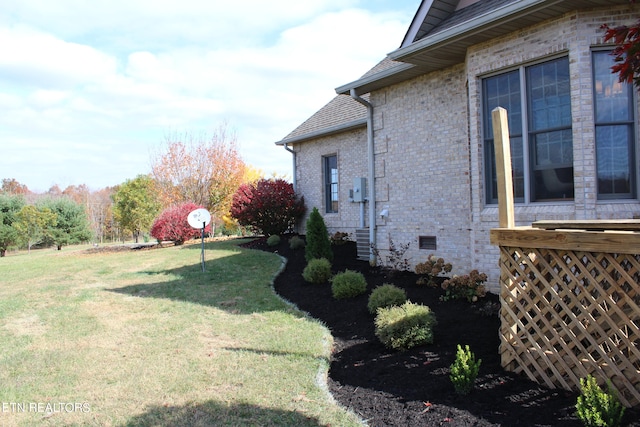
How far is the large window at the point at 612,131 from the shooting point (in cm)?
564

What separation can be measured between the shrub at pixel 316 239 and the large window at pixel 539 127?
14.1 ft

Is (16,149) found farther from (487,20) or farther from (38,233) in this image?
(487,20)

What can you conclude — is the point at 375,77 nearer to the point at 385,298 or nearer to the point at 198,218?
the point at 385,298

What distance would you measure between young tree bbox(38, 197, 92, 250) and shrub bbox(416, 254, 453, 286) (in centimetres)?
2261

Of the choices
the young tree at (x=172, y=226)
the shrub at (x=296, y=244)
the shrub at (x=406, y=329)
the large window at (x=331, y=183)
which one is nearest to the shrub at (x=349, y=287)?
the shrub at (x=406, y=329)

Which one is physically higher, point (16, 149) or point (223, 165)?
point (16, 149)

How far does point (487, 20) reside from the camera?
239 inches

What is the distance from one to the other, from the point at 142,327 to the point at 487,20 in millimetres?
6669

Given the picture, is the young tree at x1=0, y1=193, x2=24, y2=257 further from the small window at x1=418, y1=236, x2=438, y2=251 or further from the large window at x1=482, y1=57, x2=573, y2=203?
the large window at x1=482, y1=57, x2=573, y2=203

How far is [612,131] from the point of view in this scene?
5.69 meters

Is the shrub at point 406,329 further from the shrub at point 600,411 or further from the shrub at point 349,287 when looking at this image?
the shrub at point 349,287

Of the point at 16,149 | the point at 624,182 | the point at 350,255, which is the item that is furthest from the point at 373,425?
the point at 16,149

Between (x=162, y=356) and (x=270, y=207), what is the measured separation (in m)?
Result: 9.97

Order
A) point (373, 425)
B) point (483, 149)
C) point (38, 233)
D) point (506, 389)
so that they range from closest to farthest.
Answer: point (373, 425) < point (506, 389) < point (483, 149) < point (38, 233)
